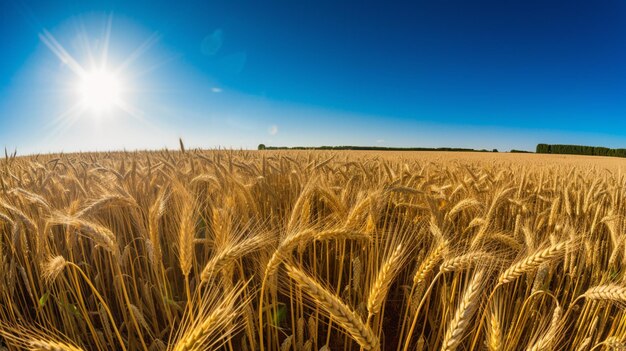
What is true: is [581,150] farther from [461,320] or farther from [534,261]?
[461,320]

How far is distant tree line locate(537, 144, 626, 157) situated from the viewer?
1845 inches

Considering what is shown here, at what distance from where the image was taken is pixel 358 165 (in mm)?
3891

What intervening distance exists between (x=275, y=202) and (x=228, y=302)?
150 centimetres

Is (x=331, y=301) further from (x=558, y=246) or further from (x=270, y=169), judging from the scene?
(x=270, y=169)

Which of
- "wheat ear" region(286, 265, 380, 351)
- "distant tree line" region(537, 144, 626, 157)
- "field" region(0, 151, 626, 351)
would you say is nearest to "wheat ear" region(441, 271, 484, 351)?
"field" region(0, 151, 626, 351)

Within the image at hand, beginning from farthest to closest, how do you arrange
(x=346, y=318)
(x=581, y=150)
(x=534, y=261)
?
(x=581, y=150), (x=534, y=261), (x=346, y=318)

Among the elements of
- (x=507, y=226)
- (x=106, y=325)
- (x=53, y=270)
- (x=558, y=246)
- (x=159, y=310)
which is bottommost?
(x=159, y=310)

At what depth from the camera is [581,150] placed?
51594mm

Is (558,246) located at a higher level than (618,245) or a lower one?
higher

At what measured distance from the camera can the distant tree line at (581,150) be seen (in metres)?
46.9

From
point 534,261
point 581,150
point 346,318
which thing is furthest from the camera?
point 581,150

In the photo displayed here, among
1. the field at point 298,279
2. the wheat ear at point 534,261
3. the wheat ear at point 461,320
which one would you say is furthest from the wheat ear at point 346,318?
the wheat ear at point 534,261

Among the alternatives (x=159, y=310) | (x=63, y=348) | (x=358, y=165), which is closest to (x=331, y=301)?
(x=63, y=348)

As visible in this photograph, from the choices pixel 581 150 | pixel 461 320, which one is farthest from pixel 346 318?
pixel 581 150
